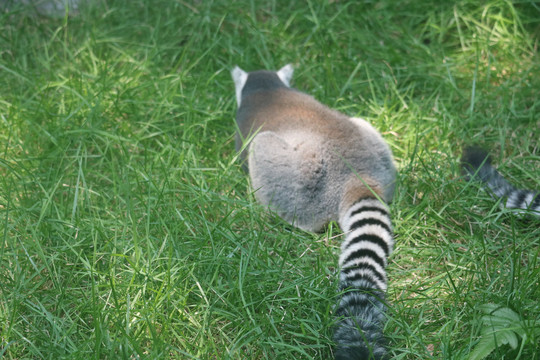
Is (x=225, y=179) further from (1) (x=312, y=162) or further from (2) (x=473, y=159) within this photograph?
(2) (x=473, y=159)

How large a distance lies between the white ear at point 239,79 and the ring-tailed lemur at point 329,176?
1.65 ft

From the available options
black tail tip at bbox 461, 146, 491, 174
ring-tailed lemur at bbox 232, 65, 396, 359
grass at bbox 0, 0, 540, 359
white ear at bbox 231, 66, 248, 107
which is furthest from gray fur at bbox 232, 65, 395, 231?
white ear at bbox 231, 66, 248, 107

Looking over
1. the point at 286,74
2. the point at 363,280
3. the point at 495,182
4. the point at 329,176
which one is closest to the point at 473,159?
the point at 495,182

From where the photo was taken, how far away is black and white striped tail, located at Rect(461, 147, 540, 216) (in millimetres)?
3188

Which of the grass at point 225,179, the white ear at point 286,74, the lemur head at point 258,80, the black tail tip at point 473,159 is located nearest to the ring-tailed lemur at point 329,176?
the grass at point 225,179

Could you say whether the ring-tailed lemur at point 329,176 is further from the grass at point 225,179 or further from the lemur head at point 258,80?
the lemur head at point 258,80

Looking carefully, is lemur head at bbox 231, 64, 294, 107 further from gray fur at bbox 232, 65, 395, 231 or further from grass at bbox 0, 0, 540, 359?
gray fur at bbox 232, 65, 395, 231

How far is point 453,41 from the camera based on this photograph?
5.04m

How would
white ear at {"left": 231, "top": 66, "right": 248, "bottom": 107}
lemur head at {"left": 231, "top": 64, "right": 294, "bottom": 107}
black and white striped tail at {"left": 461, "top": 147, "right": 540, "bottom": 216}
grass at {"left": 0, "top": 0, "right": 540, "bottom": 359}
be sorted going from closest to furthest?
grass at {"left": 0, "top": 0, "right": 540, "bottom": 359}
black and white striped tail at {"left": 461, "top": 147, "right": 540, "bottom": 216}
lemur head at {"left": 231, "top": 64, "right": 294, "bottom": 107}
white ear at {"left": 231, "top": 66, "right": 248, "bottom": 107}

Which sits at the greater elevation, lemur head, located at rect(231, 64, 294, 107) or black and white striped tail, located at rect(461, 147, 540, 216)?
lemur head, located at rect(231, 64, 294, 107)

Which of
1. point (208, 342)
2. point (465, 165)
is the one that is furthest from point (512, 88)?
point (208, 342)

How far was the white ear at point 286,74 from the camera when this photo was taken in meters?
4.51

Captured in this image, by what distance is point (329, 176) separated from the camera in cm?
336

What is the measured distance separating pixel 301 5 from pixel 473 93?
2112 millimetres
